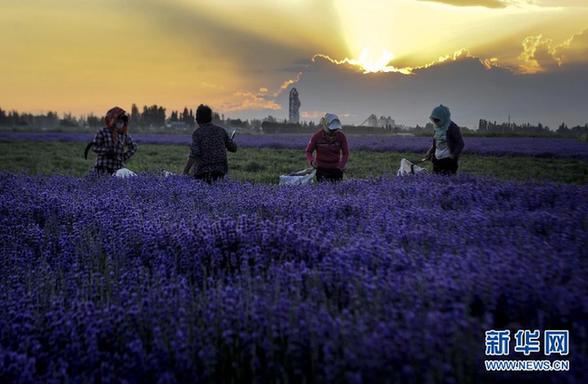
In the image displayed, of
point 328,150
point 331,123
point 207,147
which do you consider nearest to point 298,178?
point 328,150

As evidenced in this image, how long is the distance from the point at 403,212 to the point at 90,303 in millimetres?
2507

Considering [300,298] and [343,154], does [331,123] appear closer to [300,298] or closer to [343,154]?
[343,154]

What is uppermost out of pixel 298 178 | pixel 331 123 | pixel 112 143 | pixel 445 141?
pixel 331 123

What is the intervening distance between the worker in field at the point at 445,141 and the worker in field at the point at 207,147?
11.6 feet

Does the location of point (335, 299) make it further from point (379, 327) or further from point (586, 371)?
point (586, 371)

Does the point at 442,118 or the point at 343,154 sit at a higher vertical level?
the point at 442,118

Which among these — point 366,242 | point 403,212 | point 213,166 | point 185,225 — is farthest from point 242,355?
point 213,166

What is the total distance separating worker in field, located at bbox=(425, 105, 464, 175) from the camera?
803cm

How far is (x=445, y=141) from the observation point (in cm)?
826

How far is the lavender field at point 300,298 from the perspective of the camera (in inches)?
70.3

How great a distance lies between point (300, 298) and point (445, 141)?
22.1 feet

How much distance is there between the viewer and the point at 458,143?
8.04 meters

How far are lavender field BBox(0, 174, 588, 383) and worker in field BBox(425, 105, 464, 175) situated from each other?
3.97 metres

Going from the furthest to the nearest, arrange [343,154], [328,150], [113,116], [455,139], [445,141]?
1. [328,150]
2. [343,154]
3. [445,141]
4. [455,139]
5. [113,116]
